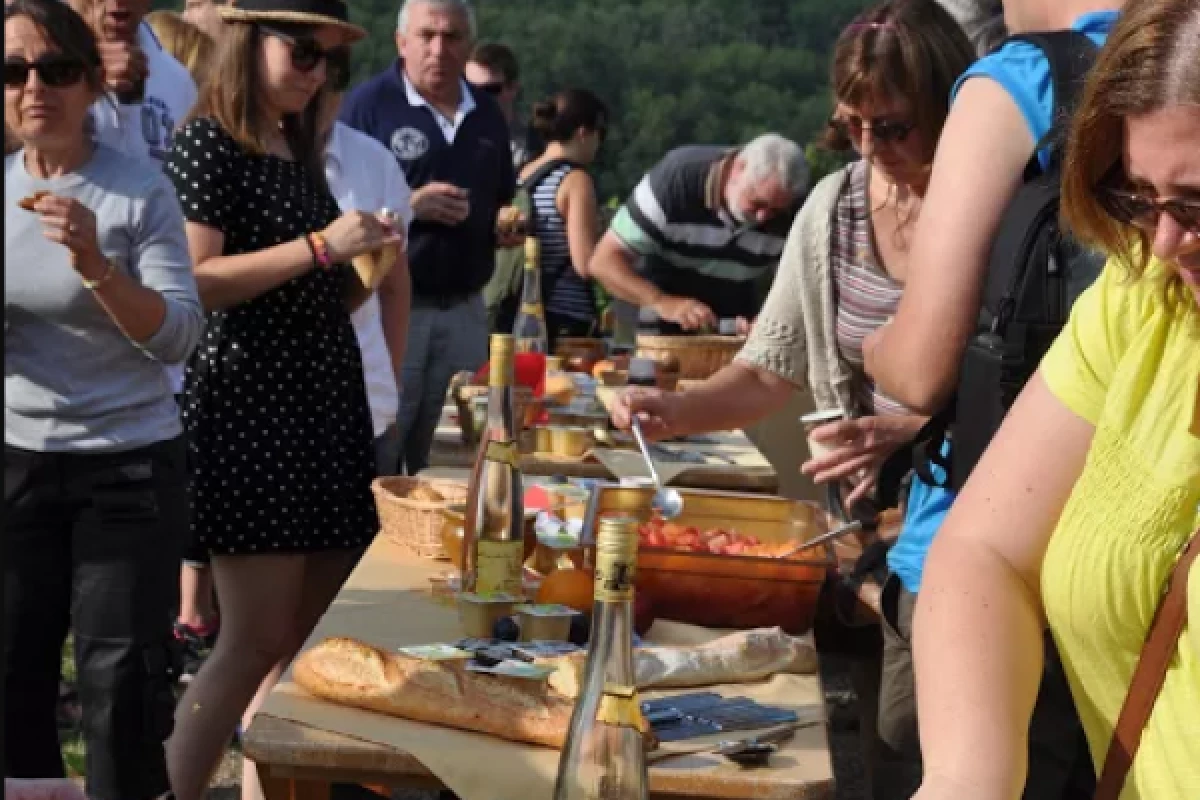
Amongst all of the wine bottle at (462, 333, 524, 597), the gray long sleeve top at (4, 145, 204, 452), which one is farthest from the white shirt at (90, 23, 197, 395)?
the wine bottle at (462, 333, 524, 597)

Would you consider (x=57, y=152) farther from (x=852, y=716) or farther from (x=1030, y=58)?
(x=852, y=716)

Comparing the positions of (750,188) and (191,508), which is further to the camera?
(750,188)

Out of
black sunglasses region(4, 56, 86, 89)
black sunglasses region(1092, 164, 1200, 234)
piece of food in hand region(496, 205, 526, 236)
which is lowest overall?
piece of food in hand region(496, 205, 526, 236)

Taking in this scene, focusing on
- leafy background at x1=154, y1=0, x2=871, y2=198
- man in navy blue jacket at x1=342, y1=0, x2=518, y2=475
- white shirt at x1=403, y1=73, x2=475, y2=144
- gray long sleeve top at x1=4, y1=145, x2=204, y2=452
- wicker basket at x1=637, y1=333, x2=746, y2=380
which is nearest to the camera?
gray long sleeve top at x1=4, y1=145, x2=204, y2=452

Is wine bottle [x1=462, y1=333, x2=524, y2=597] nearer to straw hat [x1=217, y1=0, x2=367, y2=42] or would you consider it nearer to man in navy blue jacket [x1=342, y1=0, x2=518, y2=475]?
straw hat [x1=217, y1=0, x2=367, y2=42]

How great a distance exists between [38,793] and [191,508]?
183 cm

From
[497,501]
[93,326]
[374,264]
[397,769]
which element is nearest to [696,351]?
[374,264]

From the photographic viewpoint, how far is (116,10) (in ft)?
14.5

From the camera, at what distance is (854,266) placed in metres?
3.11

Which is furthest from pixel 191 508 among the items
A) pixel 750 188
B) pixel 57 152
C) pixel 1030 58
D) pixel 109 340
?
pixel 750 188

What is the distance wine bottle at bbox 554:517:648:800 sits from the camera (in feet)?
5.06

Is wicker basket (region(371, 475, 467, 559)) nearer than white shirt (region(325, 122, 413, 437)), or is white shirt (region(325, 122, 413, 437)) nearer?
wicker basket (region(371, 475, 467, 559))

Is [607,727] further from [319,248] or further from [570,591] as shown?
[319,248]

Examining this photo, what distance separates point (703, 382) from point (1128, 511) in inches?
74.4
